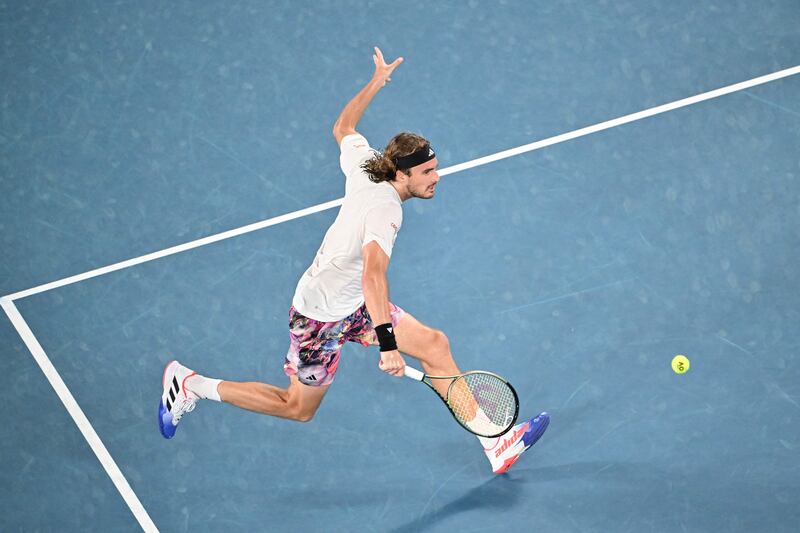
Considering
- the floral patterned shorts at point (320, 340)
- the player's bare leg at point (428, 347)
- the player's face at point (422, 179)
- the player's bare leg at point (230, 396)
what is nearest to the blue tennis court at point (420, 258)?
the player's bare leg at point (230, 396)

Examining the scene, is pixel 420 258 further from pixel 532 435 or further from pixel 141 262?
pixel 141 262

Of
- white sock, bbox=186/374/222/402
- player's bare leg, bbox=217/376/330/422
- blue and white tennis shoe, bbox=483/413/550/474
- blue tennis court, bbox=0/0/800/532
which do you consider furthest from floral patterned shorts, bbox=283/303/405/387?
blue and white tennis shoe, bbox=483/413/550/474

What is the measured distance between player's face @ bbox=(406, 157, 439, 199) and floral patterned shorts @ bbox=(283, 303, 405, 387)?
669 mm

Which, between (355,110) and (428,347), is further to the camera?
(355,110)

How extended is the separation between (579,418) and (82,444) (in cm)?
297

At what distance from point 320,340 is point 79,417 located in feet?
5.91

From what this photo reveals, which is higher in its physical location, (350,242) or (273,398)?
(350,242)

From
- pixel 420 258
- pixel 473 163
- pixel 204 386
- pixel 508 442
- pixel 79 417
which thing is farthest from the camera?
pixel 473 163

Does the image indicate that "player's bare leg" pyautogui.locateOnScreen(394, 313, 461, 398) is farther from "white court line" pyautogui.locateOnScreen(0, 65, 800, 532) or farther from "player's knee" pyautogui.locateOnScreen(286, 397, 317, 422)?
"white court line" pyautogui.locateOnScreen(0, 65, 800, 532)

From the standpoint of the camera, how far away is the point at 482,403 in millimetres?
6305

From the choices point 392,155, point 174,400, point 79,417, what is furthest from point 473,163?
point 79,417

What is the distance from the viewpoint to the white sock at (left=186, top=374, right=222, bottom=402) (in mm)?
6547

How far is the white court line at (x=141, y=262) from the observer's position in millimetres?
6680

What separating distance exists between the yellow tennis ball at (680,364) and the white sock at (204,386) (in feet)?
8.84
